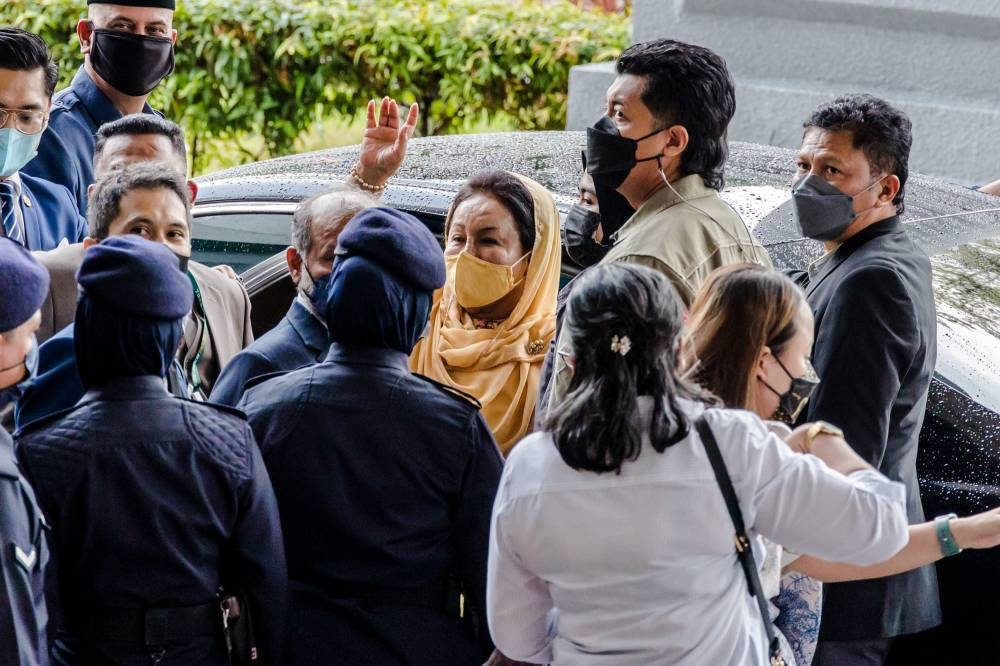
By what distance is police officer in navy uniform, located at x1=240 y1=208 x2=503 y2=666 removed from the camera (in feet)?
8.11

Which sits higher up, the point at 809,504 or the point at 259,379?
the point at 809,504

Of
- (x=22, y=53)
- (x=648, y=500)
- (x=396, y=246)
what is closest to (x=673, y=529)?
(x=648, y=500)

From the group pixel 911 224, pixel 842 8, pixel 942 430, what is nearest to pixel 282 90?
pixel 842 8

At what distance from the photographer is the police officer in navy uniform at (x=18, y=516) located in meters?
2.10

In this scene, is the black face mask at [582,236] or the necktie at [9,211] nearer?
the black face mask at [582,236]

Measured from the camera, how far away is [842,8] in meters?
7.05

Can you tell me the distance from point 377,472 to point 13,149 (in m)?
1.84

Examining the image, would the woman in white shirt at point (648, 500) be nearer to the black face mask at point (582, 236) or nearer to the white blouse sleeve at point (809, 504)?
the white blouse sleeve at point (809, 504)

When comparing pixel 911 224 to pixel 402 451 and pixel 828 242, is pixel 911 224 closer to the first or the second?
pixel 828 242

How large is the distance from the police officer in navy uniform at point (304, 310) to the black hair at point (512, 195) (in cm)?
29

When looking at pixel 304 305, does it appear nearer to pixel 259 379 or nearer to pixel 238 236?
pixel 259 379

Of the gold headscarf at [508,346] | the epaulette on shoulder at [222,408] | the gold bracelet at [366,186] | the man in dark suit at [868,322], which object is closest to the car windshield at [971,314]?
the man in dark suit at [868,322]

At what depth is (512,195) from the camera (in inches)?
132

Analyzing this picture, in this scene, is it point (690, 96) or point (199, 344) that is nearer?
point (690, 96)
